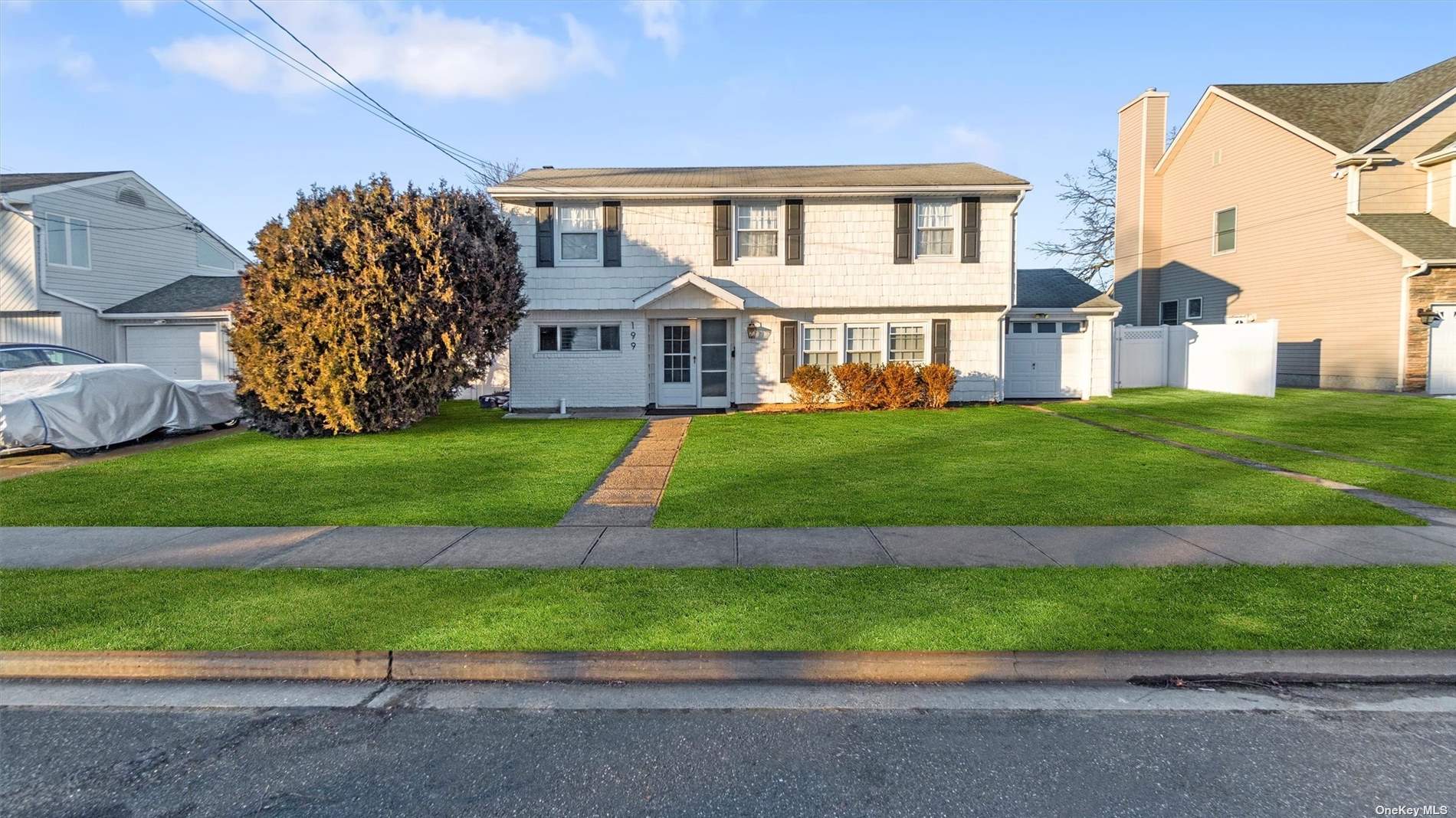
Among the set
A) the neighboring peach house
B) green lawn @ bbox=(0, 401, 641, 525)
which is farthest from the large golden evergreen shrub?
the neighboring peach house

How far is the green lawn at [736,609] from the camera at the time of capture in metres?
4.51

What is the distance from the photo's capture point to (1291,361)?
2262 cm

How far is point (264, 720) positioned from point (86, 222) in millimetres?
25605

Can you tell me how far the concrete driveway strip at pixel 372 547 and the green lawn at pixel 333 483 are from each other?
290 millimetres

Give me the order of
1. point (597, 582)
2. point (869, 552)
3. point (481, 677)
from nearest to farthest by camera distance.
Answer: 1. point (481, 677)
2. point (597, 582)
3. point (869, 552)

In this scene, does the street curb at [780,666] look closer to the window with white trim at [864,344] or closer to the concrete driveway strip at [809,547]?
the concrete driveway strip at [809,547]

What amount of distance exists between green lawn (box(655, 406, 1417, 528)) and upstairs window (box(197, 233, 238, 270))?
2326 cm

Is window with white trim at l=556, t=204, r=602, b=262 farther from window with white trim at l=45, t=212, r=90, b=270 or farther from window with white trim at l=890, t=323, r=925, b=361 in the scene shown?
window with white trim at l=45, t=212, r=90, b=270

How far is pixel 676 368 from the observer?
1838cm

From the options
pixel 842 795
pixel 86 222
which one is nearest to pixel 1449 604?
pixel 842 795

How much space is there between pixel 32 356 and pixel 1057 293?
77.4 ft

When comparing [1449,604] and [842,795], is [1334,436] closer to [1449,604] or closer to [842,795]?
[1449,604]

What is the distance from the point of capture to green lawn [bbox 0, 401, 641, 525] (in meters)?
7.90

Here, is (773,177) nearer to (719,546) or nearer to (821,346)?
(821,346)
